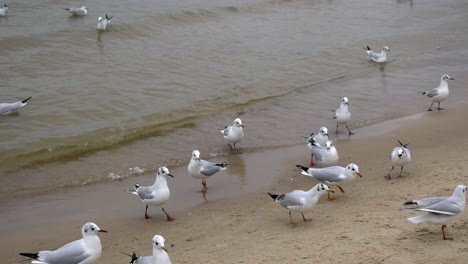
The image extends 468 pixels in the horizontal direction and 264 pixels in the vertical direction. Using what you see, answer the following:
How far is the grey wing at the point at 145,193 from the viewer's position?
9156 mm

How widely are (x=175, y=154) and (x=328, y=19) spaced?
14.1m

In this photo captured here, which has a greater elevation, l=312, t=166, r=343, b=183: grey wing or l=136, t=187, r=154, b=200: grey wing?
l=312, t=166, r=343, b=183: grey wing

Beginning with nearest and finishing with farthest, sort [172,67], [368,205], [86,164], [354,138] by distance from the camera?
[368,205], [86,164], [354,138], [172,67]

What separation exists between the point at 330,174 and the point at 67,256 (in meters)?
4.01

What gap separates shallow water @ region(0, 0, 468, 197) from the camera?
1236 cm

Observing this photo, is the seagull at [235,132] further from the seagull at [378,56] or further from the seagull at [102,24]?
the seagull at [102,24]

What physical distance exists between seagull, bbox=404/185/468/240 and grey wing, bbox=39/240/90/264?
3.69 metres

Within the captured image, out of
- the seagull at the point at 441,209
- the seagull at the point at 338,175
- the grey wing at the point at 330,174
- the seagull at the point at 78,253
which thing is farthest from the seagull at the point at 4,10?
the seagull at the point at 441,209

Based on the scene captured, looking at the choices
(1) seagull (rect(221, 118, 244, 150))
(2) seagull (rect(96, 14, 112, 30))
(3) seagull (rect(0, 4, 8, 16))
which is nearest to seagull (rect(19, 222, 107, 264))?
(1) seagull (rect(221, 118, 244, 150))

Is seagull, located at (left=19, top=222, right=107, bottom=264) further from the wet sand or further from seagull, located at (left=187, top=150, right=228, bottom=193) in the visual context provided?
seagull, located at (left=187, top=150, right=228, bottom=193)

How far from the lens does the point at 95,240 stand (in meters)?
7.39

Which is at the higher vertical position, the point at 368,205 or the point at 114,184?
the point at 368,205

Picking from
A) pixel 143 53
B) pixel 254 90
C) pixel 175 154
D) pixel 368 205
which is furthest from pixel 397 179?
pixel 143 53

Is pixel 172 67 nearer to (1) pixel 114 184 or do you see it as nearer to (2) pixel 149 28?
(2) pixel 149 28
